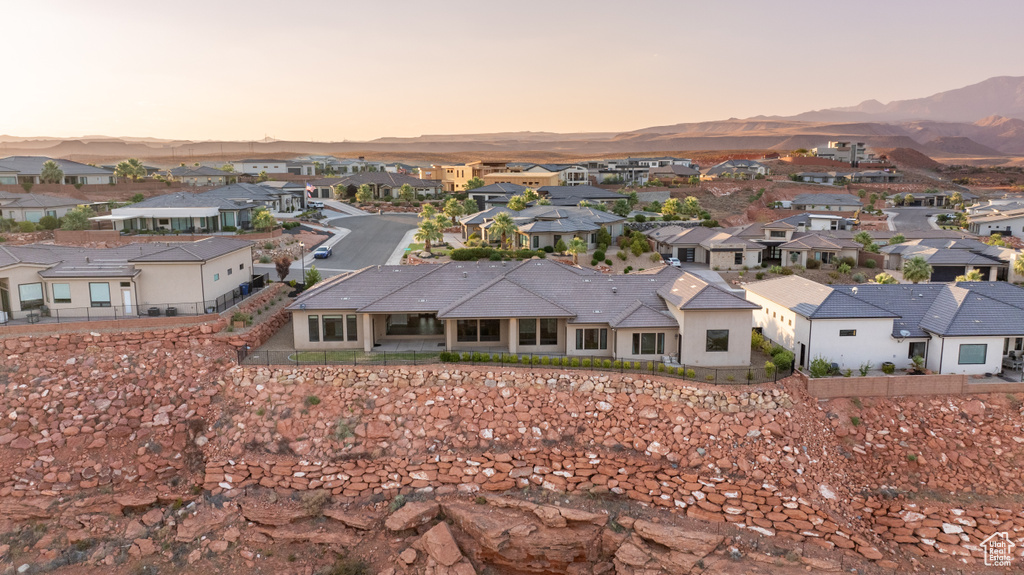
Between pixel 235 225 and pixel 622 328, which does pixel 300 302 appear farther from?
pixel 235 225

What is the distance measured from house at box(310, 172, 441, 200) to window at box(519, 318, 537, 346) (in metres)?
63.1

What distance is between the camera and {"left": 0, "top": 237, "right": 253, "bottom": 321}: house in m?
32.9

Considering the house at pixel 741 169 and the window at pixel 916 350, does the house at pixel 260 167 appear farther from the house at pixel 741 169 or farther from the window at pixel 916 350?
the window at pixel 916 350

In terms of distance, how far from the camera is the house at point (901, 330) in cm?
3034

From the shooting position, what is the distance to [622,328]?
30672 millimetres

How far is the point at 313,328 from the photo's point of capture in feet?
106

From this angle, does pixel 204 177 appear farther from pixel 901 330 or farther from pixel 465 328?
pixel 901 330

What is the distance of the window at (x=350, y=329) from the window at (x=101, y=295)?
511 inches

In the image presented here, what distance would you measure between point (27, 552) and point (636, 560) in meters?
21.4

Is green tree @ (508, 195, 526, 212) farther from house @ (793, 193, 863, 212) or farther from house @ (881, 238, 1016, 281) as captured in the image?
house @ (793, 193, 863, 212)

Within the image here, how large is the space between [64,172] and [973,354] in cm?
8677

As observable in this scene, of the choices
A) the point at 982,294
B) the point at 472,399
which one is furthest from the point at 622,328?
the point at 982,294

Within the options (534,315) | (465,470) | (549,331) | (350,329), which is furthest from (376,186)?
(465,470)

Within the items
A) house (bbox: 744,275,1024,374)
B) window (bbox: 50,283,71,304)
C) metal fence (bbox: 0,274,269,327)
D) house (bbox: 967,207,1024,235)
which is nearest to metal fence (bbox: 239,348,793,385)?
house (bbox: 744,275,1024,374)
